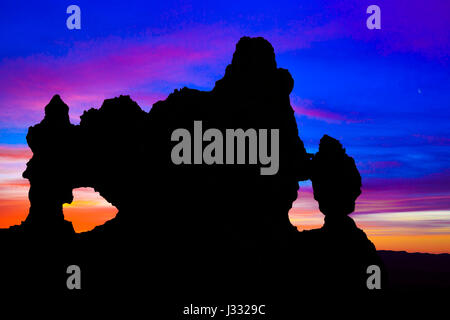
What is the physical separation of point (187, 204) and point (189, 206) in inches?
11.2

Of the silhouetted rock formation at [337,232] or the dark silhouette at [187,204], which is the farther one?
the silhouetted rock formation at [337,232]

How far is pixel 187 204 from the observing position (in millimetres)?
44500

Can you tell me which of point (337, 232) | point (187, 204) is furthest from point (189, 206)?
point (337, 232)

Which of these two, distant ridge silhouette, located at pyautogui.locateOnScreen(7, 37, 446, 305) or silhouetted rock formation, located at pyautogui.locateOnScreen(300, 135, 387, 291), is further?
silhouetted rock formation, located at pyautogui.locateOnScreen(300, 135, 387, 291)

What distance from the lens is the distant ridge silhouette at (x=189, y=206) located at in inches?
1683

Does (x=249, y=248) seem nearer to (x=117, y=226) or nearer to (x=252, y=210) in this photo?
(x=252, y=210)

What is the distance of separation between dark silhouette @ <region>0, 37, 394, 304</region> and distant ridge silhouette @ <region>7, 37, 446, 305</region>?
0.11 m

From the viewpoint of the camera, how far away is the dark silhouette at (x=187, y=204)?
42719mm

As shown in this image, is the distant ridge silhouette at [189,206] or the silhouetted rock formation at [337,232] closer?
the distant ridge silhouette at [189,206]

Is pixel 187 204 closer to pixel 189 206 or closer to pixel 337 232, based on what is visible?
pixel 189 206

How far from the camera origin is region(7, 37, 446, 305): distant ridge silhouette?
42750 mm

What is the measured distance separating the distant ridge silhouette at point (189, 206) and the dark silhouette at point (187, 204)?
105mm
